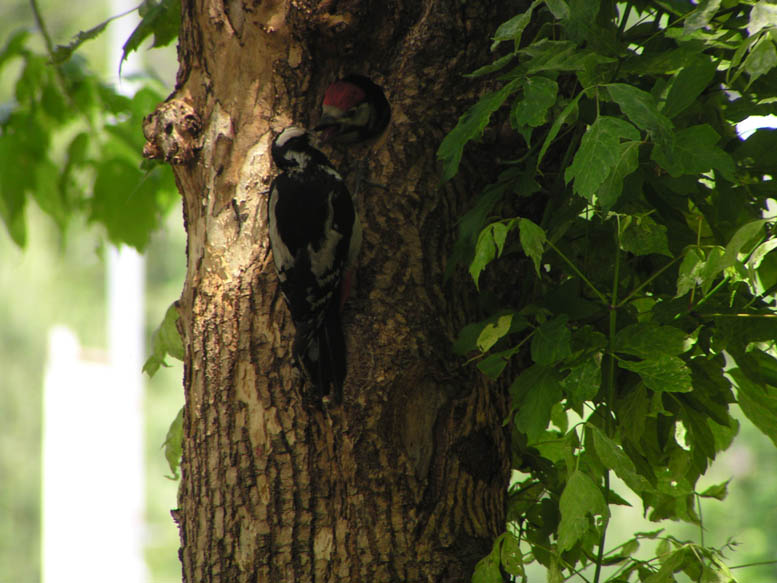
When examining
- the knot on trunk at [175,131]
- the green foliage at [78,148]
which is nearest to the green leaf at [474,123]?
the knot on trunk at [175,131]

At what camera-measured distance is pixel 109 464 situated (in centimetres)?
732

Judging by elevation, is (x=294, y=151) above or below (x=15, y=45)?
below

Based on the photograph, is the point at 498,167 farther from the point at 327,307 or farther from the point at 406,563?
the point at 406,563

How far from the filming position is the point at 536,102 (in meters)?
1.07

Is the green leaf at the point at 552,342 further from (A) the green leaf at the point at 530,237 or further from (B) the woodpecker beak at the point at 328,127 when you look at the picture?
(B) the woodpecker beak at the point at 328,127

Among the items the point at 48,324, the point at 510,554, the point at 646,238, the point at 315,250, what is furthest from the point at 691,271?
the point at 48,324

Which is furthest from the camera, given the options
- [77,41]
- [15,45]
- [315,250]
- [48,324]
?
[48,324]

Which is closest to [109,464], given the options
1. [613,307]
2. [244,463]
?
[244,463]

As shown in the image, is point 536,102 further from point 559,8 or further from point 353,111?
point 353,111

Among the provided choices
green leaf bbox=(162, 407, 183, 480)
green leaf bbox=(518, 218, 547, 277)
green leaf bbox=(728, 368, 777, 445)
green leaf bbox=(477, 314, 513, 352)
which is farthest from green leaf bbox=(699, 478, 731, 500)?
green leaf bbox=(162, 407, 183, 480)

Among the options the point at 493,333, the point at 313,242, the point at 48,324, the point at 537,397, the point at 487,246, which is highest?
the point at 48,324

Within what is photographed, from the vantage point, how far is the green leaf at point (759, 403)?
46.3 inches

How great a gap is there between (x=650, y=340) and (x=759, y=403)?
0.69 ft

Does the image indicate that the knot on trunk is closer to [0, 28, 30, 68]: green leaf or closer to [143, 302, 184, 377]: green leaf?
[143, 302, 184, 377]: green leaf
